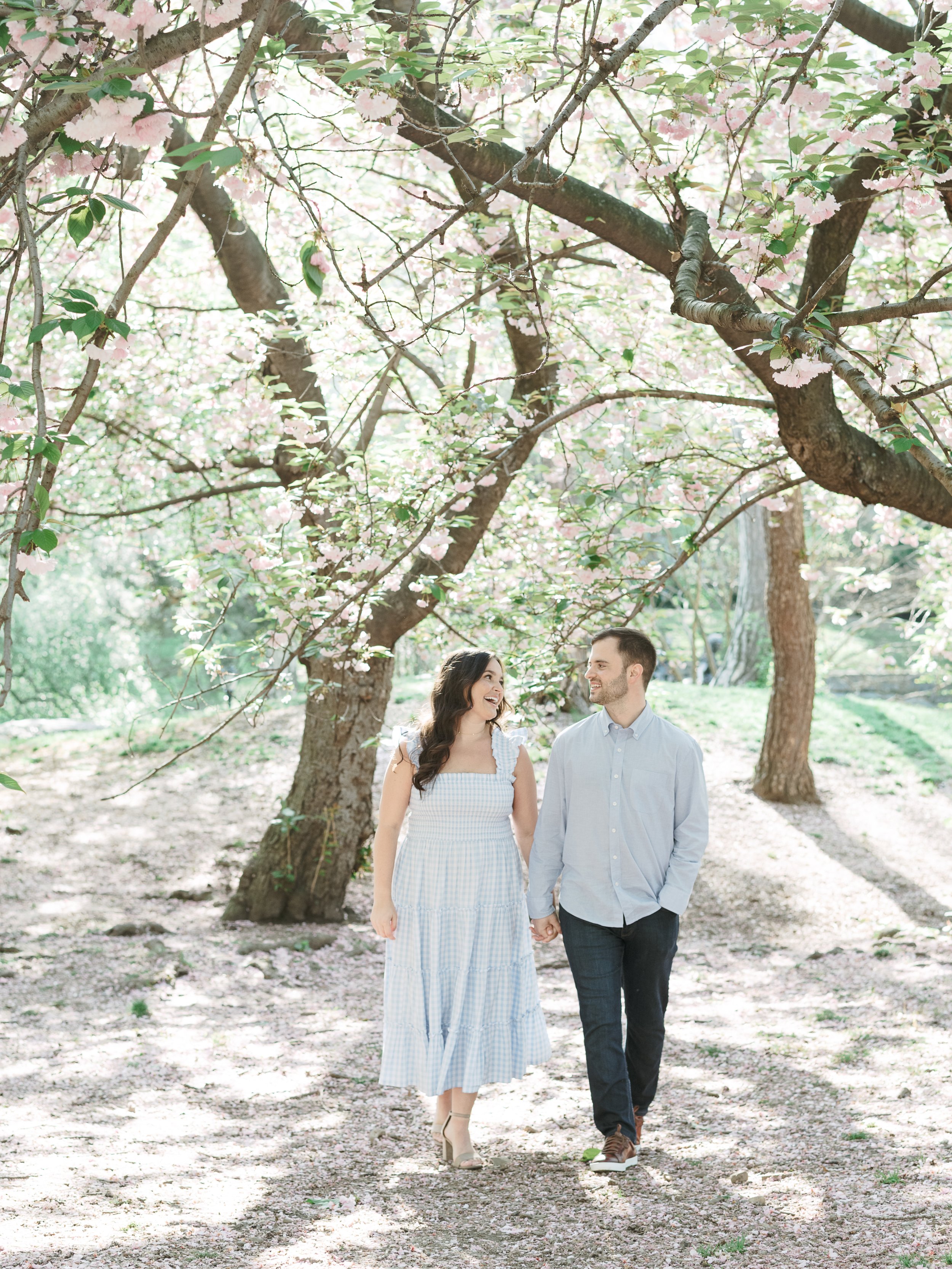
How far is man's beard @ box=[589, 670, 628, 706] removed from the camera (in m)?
3.31

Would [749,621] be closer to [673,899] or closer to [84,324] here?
[673,899]

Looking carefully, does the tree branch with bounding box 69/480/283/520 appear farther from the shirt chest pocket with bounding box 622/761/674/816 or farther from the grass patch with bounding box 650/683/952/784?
the grass patch with bounding box 650/683/952/784

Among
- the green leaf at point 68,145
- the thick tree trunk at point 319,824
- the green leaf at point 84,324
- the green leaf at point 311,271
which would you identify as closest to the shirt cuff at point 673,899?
the green leaf at point 311,271

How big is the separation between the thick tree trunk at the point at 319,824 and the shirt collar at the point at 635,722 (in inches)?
153

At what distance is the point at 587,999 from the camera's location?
3.24m

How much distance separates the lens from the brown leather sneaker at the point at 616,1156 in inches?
127

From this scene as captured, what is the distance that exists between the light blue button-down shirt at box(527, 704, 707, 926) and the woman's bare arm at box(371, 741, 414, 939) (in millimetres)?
407

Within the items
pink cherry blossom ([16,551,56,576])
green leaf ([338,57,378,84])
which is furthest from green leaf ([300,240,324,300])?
pink cherry blossom ([16,551,56,576])

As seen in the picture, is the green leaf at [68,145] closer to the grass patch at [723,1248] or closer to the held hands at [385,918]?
the held hands at [385,918]

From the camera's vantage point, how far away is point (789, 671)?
977 cm

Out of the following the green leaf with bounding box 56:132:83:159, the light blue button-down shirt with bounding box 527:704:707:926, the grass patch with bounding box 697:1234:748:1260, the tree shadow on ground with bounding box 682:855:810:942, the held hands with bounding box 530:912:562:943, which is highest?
the green leaf with bounding box 56:132:83:159

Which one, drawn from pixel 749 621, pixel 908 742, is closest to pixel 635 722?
pixel 908 742

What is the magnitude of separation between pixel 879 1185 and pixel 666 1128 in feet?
2.73

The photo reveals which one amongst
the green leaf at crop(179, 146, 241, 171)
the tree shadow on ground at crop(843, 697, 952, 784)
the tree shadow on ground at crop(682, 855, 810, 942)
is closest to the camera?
the green leaf at crop(179, 146, 241, 171)
